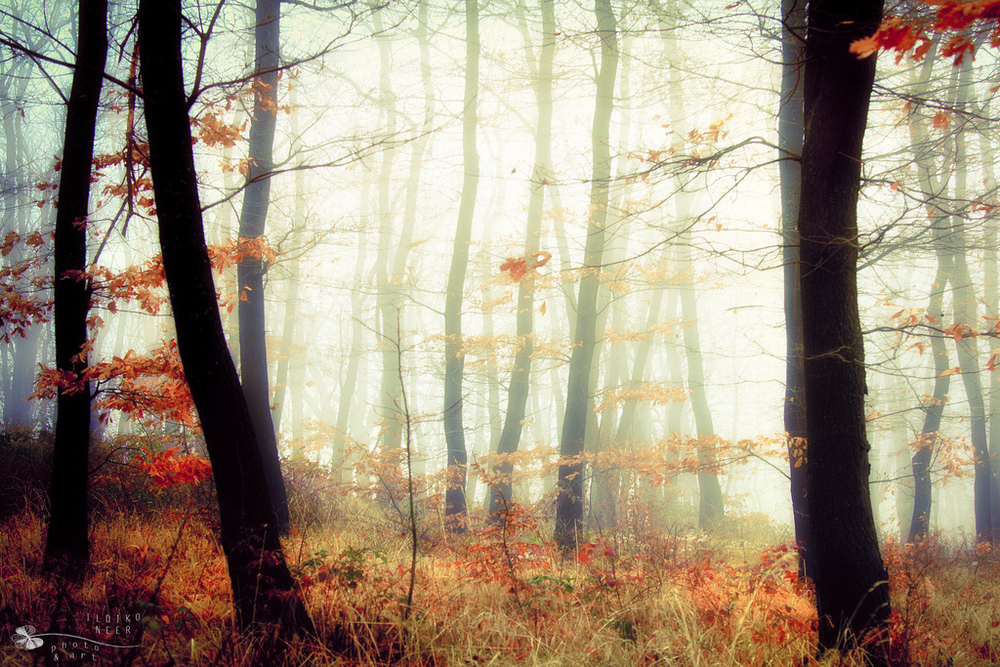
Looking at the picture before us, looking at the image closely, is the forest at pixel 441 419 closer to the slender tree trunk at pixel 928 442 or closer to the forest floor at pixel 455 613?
the forest floor at pixel 455 613

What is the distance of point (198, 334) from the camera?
3.02 metres

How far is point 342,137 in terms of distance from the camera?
3.79m

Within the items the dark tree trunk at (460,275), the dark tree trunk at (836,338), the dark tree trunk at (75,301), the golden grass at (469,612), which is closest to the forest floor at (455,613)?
the golden grass at (469,612)

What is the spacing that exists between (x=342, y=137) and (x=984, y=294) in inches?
668

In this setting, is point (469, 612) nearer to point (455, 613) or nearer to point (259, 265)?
point (455, 613)

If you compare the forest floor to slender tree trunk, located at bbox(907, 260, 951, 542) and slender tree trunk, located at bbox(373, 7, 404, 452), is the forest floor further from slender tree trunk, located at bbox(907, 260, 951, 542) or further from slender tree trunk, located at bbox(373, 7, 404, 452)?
slender tree trunk, located at bbox(373, 7, 404, 452)

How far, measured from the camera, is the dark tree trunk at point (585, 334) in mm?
7668

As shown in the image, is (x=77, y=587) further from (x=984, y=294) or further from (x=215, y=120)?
(x=984, y=294)

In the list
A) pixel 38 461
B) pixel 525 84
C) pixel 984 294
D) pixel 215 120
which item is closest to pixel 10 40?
pixel 215 120

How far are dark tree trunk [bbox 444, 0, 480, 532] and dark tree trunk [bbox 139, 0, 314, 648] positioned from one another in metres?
6.33

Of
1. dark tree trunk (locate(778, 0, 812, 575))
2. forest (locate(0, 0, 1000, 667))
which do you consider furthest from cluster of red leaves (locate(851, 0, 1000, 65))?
dark tree trunk (locate(778, 0, 812, 575))

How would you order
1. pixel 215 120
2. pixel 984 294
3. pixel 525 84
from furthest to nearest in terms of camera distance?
pixel 984 294, pixel 525 84, pixel 215 120

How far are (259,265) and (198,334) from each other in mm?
3924

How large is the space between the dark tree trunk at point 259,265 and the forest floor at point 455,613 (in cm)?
171
